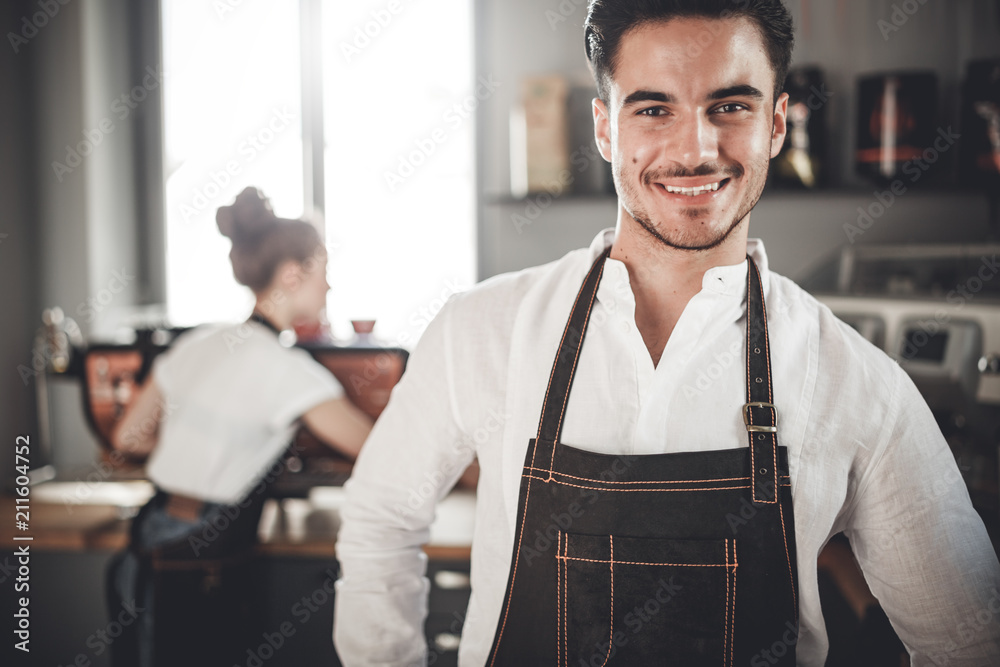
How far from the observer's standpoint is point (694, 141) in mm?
1000

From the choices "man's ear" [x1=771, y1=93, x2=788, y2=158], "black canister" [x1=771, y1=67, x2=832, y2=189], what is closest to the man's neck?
"man's ear" [x1=771, y1=93, x2=788, y2=158]

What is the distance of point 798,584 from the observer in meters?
0.99

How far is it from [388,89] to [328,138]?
30cm

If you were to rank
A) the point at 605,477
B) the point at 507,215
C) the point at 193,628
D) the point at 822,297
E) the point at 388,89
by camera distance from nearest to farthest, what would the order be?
the point at 605,477 → the point at 193,628 → the point at 822,297 → the point at 507,215 → the point at 388,89

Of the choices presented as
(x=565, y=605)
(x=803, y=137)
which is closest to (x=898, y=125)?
(x=803, y=137)

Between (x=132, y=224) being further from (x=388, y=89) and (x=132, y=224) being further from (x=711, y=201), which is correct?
(x=711, y=201)

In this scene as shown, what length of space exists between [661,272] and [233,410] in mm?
1085

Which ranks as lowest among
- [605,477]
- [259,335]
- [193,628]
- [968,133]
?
[193,628]

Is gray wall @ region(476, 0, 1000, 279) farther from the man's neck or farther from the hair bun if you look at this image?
the man's neck

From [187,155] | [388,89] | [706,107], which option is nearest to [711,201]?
[706,107]
